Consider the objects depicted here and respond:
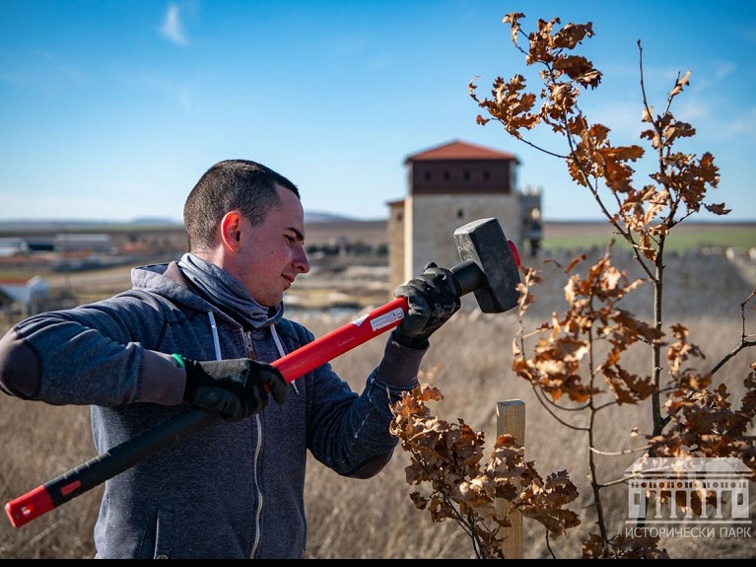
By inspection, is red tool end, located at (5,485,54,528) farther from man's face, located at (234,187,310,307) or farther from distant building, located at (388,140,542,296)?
distant building, located at (388,140,542,296)

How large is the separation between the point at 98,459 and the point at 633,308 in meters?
26.5

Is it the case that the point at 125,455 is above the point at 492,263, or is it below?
below

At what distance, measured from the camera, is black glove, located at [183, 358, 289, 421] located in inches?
62.7

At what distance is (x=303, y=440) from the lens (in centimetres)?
218

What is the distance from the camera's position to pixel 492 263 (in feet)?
6.88

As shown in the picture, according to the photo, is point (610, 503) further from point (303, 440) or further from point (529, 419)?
point (303, 440)

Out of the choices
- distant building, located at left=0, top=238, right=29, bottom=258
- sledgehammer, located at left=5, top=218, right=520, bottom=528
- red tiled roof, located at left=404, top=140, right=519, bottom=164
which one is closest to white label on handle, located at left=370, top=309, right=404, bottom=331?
sledgehammer, located at left=5, top=218, right=520, bottom=528

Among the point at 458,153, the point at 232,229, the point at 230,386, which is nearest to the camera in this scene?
the point at 230,386

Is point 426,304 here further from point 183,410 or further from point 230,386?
point 183,410

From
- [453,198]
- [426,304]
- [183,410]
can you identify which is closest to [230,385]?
[183,410]

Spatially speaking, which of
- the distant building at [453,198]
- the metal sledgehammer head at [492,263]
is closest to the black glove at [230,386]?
the metal sledgehammer head at [492,263]

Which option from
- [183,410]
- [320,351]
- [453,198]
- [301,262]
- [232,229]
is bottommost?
[183,410]

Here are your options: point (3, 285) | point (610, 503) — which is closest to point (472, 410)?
point (610, 503)

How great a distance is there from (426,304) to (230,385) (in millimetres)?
677
